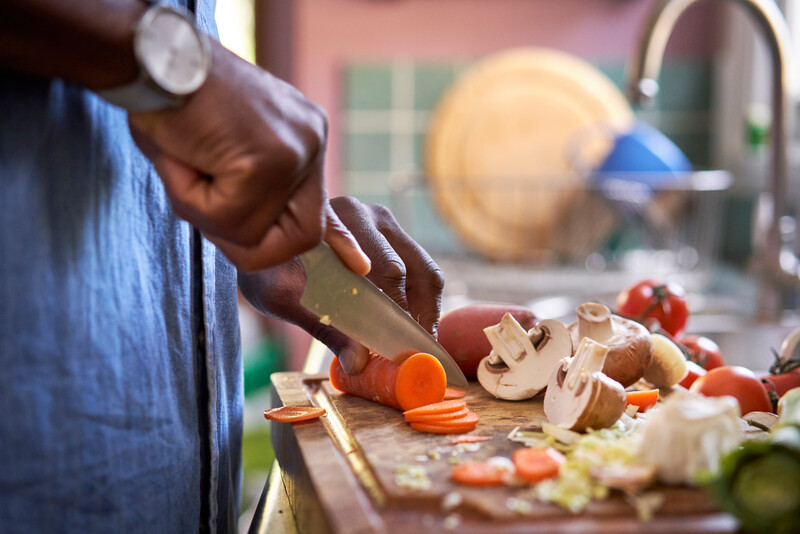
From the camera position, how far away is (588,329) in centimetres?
84

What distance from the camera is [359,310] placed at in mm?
746

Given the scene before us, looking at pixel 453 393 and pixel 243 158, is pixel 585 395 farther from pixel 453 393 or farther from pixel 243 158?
pixel 243 158

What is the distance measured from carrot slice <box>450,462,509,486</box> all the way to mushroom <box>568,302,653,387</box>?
229 millimetres

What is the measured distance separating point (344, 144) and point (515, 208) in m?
0.74

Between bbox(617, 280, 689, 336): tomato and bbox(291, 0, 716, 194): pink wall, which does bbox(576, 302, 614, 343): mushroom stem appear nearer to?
bbox(617, 280, 689, 336): tomato

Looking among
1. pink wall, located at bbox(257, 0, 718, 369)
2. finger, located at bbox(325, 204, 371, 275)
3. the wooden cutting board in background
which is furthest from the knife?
pink wall, located at bbox(257, 0, 718, 369)

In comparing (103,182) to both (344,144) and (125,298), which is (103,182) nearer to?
(125,298)

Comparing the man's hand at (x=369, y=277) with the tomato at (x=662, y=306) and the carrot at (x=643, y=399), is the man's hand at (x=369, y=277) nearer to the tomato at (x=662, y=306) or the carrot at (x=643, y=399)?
the carrot at (x=643, y=399)

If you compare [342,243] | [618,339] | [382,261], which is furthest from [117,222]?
[618,339]

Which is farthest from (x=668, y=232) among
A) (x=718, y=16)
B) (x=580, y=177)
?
(x=718, y=16)

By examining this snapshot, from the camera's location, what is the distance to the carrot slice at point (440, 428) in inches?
27.5

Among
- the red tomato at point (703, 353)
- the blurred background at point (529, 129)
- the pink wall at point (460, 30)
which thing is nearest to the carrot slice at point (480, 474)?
the red tomato at point (703, 353)

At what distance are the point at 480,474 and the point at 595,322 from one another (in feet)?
1.01

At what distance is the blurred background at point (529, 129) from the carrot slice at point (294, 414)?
111 centimetres
